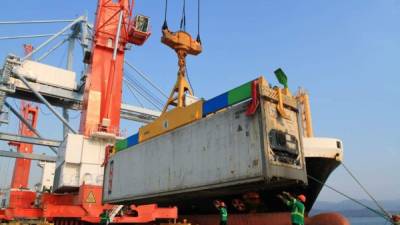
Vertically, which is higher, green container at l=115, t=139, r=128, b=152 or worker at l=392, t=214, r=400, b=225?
green container at l=115, t=139, r=128, b=152

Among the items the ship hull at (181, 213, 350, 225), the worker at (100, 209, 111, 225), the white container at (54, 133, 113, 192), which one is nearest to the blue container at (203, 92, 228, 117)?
the ship hull at (181, 213, 350, 225)

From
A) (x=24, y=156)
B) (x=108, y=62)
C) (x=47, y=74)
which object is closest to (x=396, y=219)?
(x=108, y=62)

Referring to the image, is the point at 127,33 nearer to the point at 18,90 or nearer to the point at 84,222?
the point at 18,90

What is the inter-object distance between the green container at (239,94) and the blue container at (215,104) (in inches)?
9.4

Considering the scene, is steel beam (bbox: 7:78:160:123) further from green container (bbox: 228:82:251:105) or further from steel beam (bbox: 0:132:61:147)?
green container (bbox: 228:82:251:105)

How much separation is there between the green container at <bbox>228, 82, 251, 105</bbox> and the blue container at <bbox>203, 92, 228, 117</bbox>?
0.24 meters

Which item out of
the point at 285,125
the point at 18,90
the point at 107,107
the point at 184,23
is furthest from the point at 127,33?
the point at 285,125

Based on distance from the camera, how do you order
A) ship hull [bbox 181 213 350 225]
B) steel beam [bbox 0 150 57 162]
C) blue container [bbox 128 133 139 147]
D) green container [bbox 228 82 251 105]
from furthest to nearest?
steel beam [bbox 0 150 57 162], blue container [bbox 128 133 139 147], ship hull [bbox 181 213 350 225], green container [bbox 228 82 251 105]

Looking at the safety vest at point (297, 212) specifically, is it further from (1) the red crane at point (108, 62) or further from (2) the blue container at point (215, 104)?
(1) the red crane at point (108, 62)

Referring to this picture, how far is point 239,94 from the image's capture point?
9914mm

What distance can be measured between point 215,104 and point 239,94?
1.06 m

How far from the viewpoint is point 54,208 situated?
18125 mm

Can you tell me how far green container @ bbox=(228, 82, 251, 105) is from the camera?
31.4 feet

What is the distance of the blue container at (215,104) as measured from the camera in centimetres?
1040
